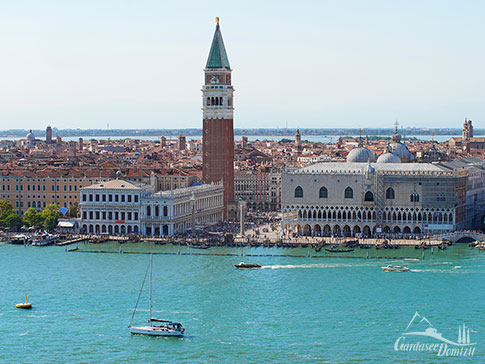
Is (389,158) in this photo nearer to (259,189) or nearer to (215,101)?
(215,101)

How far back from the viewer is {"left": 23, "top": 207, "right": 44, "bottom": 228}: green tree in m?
41.0

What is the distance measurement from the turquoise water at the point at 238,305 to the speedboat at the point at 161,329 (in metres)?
0.28

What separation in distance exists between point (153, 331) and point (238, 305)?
3.51 m

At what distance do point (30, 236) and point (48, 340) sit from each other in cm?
1624

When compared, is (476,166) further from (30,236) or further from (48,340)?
(48,340)

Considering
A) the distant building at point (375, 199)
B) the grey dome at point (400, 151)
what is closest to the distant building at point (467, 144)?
the grey dome at point (400, 151)

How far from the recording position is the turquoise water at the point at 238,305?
22.7 meters

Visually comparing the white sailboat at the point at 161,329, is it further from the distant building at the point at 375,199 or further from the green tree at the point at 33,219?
the green tree at the point at 33,219

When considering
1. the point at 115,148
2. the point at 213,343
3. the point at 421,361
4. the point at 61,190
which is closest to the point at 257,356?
the point at 213,343

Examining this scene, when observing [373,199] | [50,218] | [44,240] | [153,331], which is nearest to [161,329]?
[153,331]

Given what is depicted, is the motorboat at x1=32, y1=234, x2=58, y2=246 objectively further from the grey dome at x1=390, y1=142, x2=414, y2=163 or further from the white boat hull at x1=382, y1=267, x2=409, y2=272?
the grey dome at x1=390, y1=142, x2=414, y2=163

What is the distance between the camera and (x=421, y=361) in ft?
72.4

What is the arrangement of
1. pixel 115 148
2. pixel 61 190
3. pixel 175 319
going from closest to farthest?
pixel 175 319 → pixel 61 190 → pixel 115 148

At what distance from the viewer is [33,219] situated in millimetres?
41062
